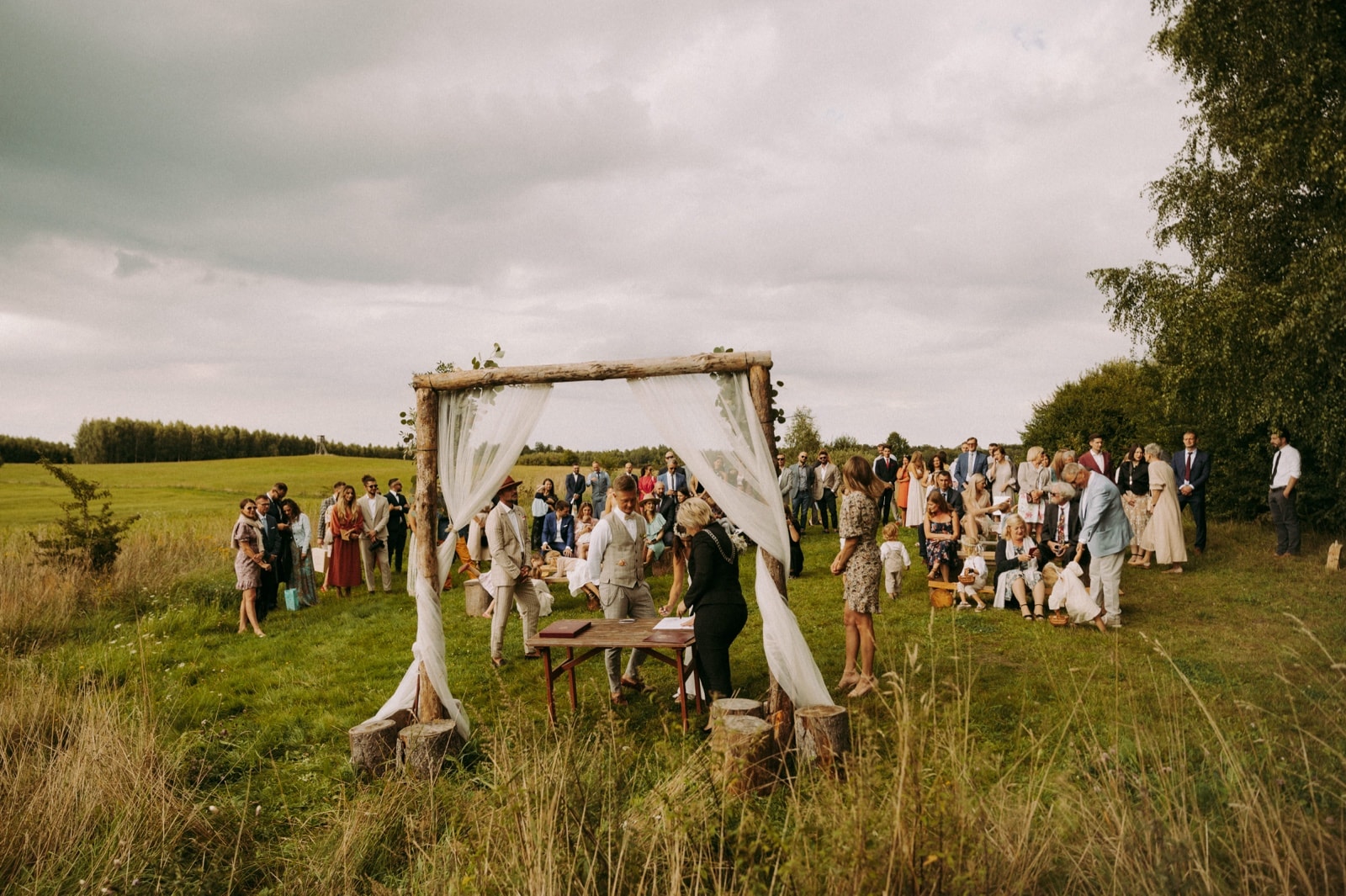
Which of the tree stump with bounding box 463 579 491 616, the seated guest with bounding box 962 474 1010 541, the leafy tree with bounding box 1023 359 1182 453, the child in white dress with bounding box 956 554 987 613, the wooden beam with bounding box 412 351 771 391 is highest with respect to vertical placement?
the leafy tree with bounding box 1023 359 1182 453

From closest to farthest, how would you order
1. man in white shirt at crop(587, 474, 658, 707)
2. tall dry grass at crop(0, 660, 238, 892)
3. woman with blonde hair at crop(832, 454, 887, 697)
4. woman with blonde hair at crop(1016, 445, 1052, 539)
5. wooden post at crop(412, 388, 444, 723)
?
tall dry grass at crop(0, 660, 238, 892) → wooden post at crop(412, 388, 444, 723) → woman with blonde hair at crop(832, 454, 887, 697) → man in white shirt at crop(587, 474, 658, 707) → woman with blonde hair at crop(1016, 445, 1052, 539)

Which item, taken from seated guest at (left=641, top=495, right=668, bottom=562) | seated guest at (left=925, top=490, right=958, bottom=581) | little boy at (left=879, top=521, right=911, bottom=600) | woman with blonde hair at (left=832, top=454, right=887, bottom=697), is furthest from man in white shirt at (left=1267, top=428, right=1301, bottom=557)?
seated guest at (left=641, top=495, right=668, bottom=562)

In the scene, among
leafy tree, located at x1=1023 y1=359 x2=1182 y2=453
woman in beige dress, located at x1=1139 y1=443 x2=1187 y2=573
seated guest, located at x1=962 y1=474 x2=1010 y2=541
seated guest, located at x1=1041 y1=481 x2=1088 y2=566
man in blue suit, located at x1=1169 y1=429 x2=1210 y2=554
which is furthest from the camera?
leafy tree, located at x1=1023 y1=359 x2=1182 y2=453

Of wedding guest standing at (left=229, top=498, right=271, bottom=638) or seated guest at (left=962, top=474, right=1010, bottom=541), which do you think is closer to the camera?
wedding guest standing at (left=229, top=498, right=271, bottom=638)

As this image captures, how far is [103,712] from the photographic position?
566 cm

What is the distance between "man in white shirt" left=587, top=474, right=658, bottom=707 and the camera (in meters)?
7.09

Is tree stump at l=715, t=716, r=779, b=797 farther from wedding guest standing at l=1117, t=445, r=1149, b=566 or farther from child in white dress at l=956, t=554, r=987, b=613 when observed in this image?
wedding guest standing at l=1117, t=445, r=1149, b=566

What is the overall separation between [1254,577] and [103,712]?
1308 centimetres

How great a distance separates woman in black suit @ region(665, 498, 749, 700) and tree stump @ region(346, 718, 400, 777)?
8.01 feet

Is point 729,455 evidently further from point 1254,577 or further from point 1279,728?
point 1254,577

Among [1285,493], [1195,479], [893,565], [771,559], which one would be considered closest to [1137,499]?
[1195,479]

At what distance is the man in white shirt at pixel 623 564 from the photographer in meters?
7.09

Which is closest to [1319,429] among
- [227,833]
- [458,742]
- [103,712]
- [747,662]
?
[747,662]

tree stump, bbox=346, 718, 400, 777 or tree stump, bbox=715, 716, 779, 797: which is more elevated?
tree stump, bbox=715, 716, 779, 797
